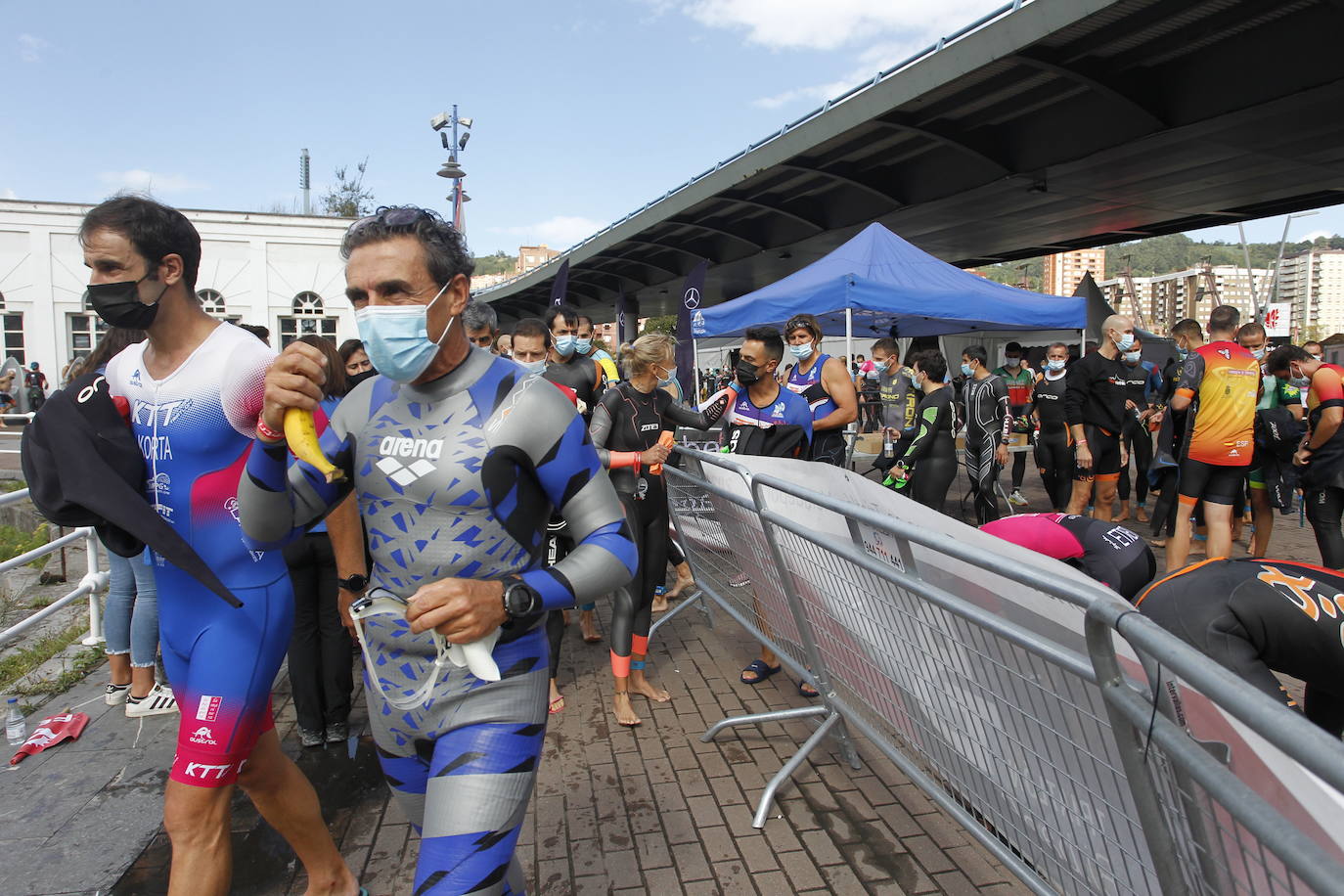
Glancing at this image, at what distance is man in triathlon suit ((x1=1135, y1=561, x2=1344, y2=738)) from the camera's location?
2.12m

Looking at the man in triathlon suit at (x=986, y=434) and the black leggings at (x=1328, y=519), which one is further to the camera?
the man in triathlon suit at (x=986, y=434)

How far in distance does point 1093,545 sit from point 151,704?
15.2ft

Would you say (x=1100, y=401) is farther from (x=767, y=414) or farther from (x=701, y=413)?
(x=701, y=413)

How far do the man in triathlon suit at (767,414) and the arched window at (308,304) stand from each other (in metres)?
30.1

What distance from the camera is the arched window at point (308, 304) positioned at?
30734 mm

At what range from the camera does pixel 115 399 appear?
227 centimetres

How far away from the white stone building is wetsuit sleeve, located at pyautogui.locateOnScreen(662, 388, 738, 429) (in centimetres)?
2715

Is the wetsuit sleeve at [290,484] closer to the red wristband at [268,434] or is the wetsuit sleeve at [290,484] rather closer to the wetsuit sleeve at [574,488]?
the red wristband at [268,434]

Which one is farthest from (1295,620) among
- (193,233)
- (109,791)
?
(109,791)

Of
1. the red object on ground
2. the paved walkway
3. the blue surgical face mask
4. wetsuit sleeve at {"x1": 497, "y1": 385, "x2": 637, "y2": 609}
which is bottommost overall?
the paved walkway

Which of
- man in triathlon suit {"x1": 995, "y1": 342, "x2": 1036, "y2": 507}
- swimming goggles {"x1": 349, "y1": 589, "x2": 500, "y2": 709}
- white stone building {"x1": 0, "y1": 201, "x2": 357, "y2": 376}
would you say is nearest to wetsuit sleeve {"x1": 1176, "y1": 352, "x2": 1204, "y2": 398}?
man in triathlon suit {"x1": 995, "y1": 342, "x2": 1036, "y2": 507}

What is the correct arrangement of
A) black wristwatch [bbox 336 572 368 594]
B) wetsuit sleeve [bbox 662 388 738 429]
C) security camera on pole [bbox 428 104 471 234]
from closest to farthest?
black wristwatch [bbox 336 572 368 594]
wetsuit sleeve [bbox 662 388 738 429]
security camera on pole [bbox 428 104 471 234]

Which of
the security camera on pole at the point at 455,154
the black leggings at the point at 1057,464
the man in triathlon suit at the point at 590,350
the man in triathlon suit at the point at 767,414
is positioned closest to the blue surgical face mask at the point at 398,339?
the man in triathlon suit at the point at 767,414

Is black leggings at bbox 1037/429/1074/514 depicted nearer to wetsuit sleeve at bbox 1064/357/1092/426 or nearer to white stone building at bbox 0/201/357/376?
wetsuit sleeve at bbox 1064/357/1092/426
